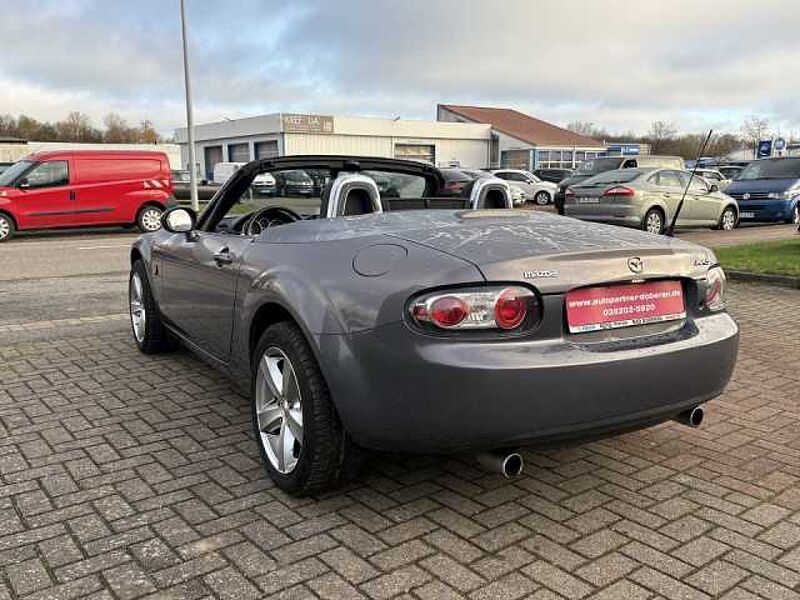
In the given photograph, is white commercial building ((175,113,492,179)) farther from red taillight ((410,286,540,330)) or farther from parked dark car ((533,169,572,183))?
red taillight ((410,286,540,330))

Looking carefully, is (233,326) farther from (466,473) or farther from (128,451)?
(466,473)

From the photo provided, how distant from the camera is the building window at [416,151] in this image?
192ft

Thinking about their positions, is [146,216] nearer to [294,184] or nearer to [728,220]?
[728,220]

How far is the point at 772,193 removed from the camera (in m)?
17.5

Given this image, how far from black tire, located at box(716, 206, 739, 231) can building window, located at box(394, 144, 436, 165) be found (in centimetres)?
4211

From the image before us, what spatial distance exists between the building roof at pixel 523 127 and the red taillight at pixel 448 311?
192 feet

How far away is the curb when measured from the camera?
27.9 ft

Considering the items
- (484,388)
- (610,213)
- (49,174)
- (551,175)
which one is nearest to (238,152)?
(551,175)

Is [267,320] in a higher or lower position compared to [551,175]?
lower

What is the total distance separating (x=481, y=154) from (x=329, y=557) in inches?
2467

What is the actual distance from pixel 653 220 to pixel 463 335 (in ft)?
43.8

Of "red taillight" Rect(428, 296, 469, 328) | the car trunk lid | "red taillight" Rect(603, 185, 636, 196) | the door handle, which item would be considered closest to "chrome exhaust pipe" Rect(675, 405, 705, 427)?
the car trunk lid

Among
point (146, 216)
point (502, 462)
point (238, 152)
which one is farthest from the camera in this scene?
point (238, 152)

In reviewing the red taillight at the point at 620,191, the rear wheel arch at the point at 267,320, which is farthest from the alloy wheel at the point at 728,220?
the rear wheel arch at the point at 267,320
